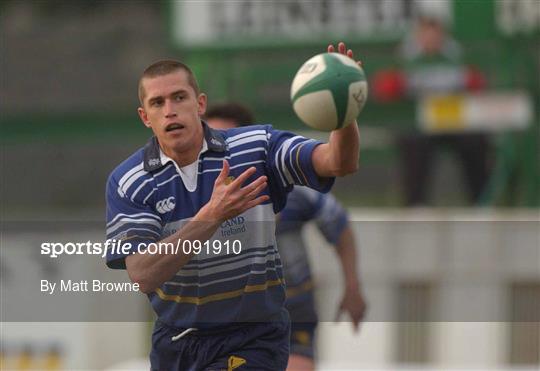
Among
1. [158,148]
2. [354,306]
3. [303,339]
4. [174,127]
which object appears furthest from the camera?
[303,339]

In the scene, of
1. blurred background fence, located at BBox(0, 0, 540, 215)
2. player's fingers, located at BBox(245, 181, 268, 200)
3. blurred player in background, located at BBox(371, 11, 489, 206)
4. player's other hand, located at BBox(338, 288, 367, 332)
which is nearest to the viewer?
player's fingers, located at BBox(245, 181, 268, 200)

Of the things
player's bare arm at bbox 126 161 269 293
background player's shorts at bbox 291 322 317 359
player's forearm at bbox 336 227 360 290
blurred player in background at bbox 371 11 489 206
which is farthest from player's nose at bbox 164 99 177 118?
blurred player in background at bbox 371 11 489 206

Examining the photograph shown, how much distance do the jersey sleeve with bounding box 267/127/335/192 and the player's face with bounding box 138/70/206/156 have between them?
0.32 metres

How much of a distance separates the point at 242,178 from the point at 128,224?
19.7 inches

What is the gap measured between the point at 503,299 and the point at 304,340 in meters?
3.50

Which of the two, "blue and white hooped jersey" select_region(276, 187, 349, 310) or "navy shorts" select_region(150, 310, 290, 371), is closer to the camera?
"navy shorts" select_region(150, 310, 290, 371)

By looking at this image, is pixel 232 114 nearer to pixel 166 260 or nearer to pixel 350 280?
pixel 350 280

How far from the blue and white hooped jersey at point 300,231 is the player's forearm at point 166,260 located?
206 cm

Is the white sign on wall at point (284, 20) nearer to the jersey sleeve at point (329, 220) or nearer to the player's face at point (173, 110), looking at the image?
the jersey sleeve at point (329, 220)

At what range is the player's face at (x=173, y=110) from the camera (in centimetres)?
506

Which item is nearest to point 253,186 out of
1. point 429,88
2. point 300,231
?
point 300,231

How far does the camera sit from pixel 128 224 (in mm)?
5082

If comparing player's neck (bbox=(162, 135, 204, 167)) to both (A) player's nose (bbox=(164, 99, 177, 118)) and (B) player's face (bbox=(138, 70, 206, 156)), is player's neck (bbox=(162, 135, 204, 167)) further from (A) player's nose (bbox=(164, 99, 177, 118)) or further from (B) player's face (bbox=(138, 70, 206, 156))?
(A) player's nose (bbox=(164, 99, 177, 118))

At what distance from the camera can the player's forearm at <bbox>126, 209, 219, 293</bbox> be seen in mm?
4855
